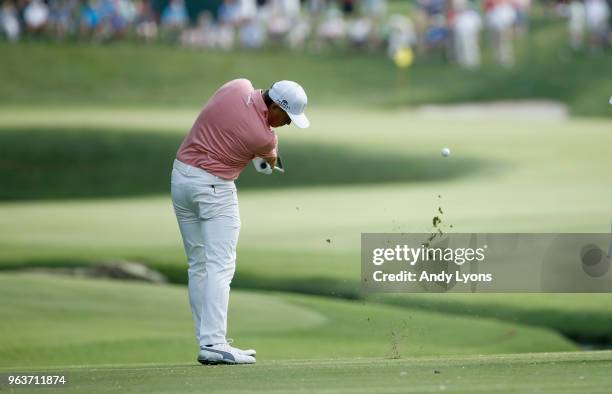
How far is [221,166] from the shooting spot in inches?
384

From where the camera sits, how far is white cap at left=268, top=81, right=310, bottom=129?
9.62 meters

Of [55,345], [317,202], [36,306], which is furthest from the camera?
[317,202]

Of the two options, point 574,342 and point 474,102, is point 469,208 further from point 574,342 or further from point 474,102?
point 474,102

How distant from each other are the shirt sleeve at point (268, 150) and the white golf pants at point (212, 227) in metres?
0.31

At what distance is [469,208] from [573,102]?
58.6 feet

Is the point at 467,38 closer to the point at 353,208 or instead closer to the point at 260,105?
the point at 353,208

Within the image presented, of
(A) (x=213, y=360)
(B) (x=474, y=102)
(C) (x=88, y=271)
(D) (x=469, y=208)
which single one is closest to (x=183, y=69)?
(B) (x=474, y=102)

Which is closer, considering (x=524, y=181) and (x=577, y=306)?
(x=577, y=306)

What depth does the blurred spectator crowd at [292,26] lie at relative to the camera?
152 ft

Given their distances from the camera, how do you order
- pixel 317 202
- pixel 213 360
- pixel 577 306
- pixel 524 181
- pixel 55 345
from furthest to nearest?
pixel 524 181 < pixel 317 202 < pixel 577 306 < pixel 55 345 < pixel 213 360

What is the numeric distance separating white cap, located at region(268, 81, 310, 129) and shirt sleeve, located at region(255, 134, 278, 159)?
22cm

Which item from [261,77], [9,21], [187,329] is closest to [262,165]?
[187,329]

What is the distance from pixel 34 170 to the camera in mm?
35938

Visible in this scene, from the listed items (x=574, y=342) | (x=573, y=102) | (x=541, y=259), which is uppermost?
(x=573, y=102)
